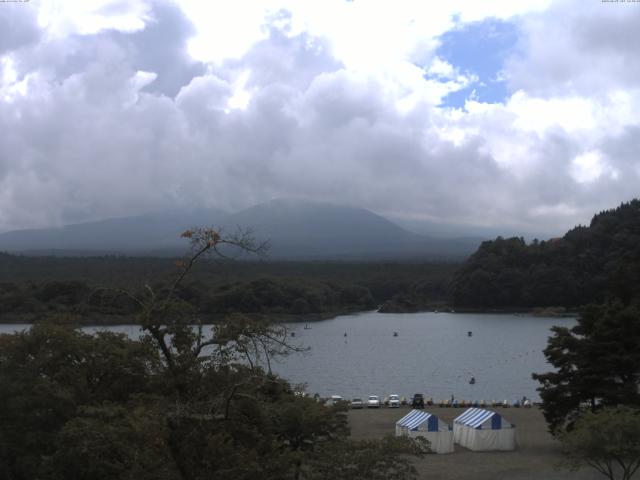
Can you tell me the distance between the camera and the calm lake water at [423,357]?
105 feet

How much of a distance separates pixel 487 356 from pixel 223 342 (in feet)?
124

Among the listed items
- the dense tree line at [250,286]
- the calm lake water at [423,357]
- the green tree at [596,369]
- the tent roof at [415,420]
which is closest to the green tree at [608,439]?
the green tree at [596,369]

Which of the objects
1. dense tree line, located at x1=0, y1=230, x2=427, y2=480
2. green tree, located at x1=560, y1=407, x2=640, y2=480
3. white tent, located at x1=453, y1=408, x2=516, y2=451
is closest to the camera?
dense tree line, located at x1=0, y1=230, x2=427, y2=480

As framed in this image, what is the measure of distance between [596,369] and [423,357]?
84.7 ft

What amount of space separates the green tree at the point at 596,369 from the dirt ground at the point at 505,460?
927 mm

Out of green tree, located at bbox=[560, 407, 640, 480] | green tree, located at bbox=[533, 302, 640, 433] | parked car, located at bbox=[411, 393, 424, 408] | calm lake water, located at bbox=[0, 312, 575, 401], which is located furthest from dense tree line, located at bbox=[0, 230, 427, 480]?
parked car, located at bbox=[411, 393, 424, 408]

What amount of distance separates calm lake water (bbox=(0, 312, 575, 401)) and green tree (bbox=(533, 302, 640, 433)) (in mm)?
6775

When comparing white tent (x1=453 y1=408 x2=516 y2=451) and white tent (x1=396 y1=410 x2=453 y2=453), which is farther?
white tent (x1=453 y1=408 x2=516 y2=451)

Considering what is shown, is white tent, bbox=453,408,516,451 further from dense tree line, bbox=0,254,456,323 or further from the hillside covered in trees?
the hillside covered in trees

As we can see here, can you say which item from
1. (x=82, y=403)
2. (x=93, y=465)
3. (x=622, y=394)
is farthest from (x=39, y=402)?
(x=622, y=394)

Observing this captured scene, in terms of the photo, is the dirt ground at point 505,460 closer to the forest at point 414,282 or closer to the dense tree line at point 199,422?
the dense tree line at point 199,422

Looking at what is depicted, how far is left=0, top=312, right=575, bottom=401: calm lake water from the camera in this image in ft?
105

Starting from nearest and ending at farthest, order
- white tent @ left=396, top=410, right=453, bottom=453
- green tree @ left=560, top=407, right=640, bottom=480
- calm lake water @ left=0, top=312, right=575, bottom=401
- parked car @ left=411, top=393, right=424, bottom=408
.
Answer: green tree @ left=560, top=407, right=640, bottom=480, white tent @ left=396, top=410, right=453, bottom=453, parked car @ left=411, top=393, right=424, bottom=408, calm lake water @ left=0, top=312, right=575, bottom=401

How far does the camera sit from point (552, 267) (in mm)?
70938
